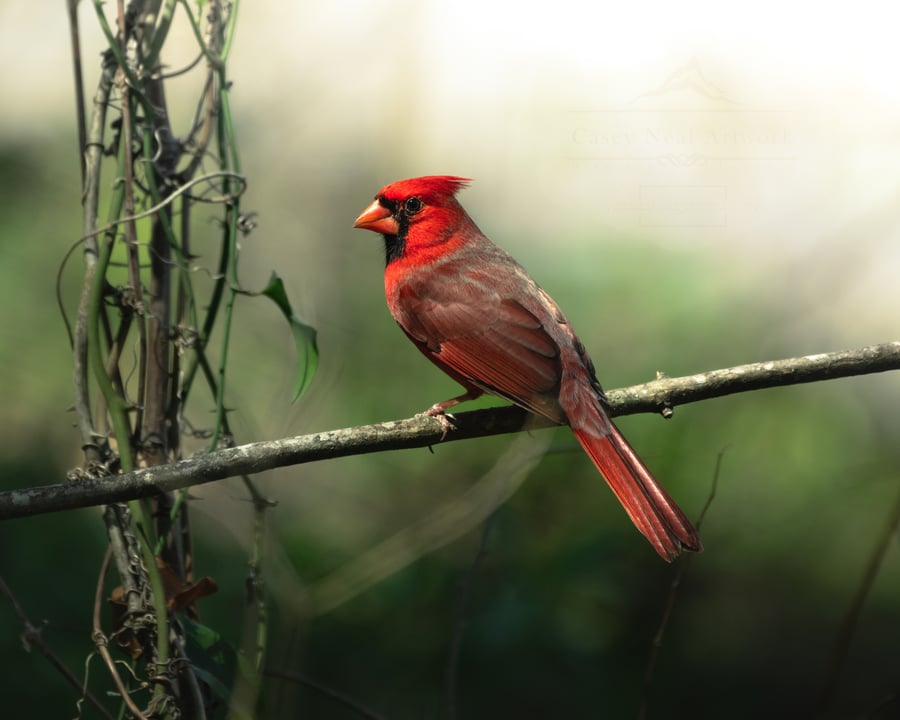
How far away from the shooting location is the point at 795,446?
3955 mm

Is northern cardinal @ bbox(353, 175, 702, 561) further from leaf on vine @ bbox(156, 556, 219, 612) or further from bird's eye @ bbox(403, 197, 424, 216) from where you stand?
leaf on vine @ bbox(156, 556, 219, 612)

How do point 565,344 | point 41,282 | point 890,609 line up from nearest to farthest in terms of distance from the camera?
1. point 565,344
2. point 890,609
3. point 41,282

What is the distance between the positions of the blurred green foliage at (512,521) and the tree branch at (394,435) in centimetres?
20

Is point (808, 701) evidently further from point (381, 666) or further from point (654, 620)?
point (381, 666)

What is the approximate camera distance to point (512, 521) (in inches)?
135

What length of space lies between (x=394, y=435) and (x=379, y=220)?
1.27 m

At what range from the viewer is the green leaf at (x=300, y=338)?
2176 millimetres

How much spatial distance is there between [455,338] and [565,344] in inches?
13.2

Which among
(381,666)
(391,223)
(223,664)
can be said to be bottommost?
(381,666)

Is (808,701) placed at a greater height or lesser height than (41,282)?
lesser

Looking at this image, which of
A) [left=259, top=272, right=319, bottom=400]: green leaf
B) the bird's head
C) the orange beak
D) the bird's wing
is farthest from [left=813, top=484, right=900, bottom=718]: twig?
the orange beak

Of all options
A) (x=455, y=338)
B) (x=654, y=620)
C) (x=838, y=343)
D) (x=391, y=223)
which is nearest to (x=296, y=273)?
(x=391, y=223)

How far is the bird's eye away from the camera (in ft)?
10.7

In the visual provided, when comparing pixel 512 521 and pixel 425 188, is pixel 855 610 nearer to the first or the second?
pixel 512 521
